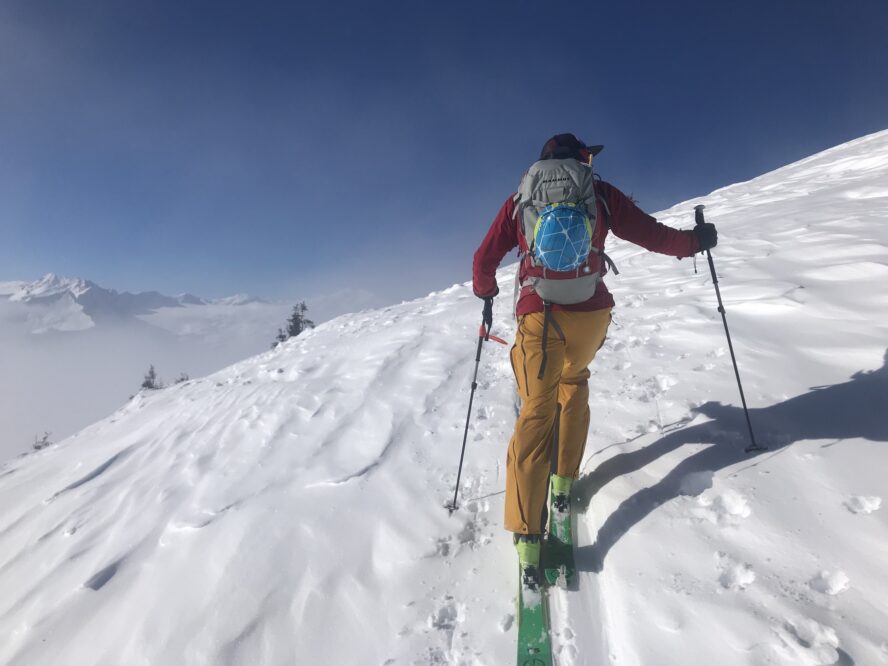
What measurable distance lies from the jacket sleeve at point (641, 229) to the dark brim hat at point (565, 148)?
269 mm

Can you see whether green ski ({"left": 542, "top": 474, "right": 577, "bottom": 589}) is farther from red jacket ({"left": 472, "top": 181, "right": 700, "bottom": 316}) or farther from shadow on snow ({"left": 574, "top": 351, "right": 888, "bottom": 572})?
red jacket ({"left": 472, "top": 181, "right": 700, "bottom": 316})

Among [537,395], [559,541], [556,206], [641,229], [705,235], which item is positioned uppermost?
[556,206]

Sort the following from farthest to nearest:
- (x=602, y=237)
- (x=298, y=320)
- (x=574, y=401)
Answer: (x=298, y=320), (x=574, y=401), (x=602, y=237)

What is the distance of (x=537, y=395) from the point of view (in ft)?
9.66

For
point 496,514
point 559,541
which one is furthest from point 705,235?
point 496,514

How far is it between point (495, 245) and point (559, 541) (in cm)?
213

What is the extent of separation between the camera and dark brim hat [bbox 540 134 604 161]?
3.04 meters

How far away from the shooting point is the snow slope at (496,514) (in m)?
2.44

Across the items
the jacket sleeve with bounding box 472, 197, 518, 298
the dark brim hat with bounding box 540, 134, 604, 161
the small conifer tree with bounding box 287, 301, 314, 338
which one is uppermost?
the small conifer tree with bounding box 287, 301, 314, 338

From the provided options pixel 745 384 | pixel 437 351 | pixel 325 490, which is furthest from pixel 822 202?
pixel 325 490

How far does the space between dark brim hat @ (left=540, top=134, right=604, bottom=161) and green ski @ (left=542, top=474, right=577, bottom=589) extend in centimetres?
231

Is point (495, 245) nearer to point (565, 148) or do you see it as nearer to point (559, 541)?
point (565, 148)

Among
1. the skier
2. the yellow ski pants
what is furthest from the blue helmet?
the yellow ski pants

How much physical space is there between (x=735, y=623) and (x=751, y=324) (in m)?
3.97
